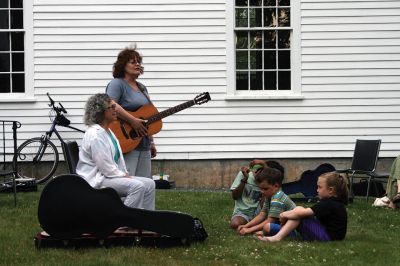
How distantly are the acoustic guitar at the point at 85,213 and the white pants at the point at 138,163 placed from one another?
1205 mm

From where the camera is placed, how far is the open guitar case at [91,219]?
7.41 meters

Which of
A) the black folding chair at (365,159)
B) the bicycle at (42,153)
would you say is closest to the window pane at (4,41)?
the bicycle at (42,153)

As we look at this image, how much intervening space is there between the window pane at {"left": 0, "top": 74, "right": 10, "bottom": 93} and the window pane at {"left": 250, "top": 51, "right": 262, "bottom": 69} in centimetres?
425

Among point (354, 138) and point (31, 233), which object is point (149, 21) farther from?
point (31, 233)

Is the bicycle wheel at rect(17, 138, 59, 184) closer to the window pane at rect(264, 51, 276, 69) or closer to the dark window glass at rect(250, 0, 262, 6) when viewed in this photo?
the window pane at rect(264, 51, 276, 69)

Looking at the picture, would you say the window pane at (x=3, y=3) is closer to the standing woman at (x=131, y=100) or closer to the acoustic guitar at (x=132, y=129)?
the standing woman at (x=131, y=100)

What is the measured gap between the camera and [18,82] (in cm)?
1447

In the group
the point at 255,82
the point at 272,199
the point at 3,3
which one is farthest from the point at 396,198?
the point at 3,3

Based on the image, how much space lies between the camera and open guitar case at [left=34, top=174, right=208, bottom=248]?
741 centimetres

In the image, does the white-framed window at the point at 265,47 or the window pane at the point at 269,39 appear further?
the window pane at the point at 269,39

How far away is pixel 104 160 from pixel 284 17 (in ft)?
25.8

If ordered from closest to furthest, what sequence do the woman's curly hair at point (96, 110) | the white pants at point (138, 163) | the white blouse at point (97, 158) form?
the white blouse at point (97, 158) → the woman's curly hair at point (96, 110) → the white pants at point (138, 163)

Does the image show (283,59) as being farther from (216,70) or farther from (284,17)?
(216,70)

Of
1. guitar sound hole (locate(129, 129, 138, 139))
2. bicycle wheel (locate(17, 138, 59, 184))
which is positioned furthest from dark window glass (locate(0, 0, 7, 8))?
guitar sound hole (locate(129, 129, 138, 139))
